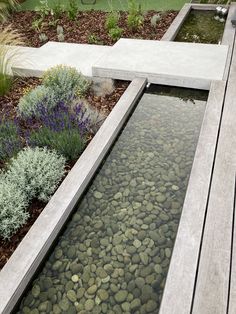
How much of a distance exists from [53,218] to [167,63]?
2.25 metres

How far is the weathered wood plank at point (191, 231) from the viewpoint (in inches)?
61.0

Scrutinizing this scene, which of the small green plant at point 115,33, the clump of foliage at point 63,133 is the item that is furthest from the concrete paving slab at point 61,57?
the clump of foliage at point 63,133

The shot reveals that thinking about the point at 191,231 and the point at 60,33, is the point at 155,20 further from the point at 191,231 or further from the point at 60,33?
the point at 191,231

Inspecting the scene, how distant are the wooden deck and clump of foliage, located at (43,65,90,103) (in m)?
1.36

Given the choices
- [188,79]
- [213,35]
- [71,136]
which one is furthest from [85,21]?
[71,136]

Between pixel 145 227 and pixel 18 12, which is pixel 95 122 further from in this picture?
pixel 18 12

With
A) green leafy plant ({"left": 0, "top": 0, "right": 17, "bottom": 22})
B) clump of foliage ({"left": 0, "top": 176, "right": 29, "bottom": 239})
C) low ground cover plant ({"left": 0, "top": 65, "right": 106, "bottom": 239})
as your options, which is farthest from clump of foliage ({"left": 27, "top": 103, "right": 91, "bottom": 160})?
green leafy plant ({"left": 0, "top": 0, "right": 17, "bottom": 22})

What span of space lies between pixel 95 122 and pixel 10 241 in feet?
4.45

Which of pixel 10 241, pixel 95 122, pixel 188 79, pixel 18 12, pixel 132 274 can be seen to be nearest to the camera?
pixel 132 274

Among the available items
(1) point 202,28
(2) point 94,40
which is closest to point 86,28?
(2) point 94,40

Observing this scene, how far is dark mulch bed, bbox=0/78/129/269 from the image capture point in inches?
80.5

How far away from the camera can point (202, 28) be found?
492 cm

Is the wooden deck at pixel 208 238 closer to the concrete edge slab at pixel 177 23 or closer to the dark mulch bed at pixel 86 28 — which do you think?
the concrete edge slab at pixel 177 23

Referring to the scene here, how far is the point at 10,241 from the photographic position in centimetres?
205
